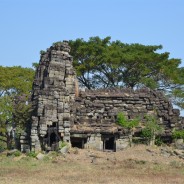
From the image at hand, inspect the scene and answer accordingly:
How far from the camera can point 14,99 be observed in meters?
29.9

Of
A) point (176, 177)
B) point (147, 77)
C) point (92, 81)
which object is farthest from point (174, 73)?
point (176, 177)

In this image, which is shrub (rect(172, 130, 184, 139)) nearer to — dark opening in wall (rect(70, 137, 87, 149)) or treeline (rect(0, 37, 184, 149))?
dark opening in wall (rect(70, 137, 87, 149))

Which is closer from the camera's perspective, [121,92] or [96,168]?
[96,168]

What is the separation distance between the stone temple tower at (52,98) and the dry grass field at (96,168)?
169cm

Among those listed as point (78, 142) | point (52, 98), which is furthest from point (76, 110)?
point (78, 142)

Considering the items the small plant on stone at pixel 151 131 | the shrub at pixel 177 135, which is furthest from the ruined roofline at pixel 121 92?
the shrub at pixel 177 135

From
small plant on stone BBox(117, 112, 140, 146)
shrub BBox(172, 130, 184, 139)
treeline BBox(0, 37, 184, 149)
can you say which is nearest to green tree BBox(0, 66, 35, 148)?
treeline BBox(0, 37, 184, 149)

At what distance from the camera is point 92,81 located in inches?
1662

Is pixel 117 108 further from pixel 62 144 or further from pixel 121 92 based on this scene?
pixel 62 144

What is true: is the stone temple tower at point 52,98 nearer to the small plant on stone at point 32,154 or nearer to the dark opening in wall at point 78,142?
the small plant on stone at point 32,154

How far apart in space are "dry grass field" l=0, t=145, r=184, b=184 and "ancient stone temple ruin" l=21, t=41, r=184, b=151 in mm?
1306

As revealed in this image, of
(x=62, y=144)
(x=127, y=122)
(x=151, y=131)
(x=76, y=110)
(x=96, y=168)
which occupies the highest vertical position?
(x=76, y=110)

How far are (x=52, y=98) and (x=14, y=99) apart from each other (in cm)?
582

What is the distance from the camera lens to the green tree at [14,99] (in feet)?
89.4
